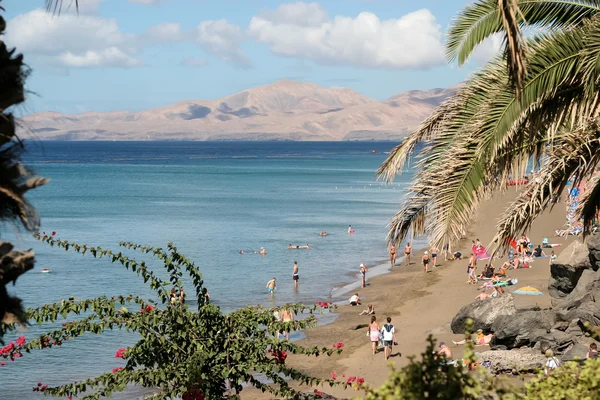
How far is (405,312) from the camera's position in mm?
26859

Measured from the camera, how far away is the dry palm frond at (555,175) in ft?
25.0

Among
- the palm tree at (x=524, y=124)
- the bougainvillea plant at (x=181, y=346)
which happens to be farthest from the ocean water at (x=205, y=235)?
the palm tree at (x=524, y=124)

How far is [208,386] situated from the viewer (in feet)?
29.1

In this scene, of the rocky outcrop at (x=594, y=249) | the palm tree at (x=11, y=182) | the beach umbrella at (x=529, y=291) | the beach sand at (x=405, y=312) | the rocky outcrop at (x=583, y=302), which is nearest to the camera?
the palm tree at (x=11, y=182)

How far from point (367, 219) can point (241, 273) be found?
21704 millimetres

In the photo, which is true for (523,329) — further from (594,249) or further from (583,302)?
(594,249)

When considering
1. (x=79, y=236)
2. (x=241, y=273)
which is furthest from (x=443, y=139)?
(x=79, y=236)

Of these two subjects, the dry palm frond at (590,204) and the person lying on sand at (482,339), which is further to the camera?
the person lying on sand at (482,339)

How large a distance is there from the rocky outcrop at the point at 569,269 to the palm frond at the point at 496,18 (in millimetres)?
11687

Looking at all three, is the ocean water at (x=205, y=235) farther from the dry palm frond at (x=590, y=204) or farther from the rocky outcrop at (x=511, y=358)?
the rocky outcrop at (x=511, y=358)

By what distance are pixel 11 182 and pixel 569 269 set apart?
1760 cm

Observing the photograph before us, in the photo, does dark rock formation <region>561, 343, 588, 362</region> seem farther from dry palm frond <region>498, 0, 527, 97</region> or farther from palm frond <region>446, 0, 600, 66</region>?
dry palm frond <region>498, 0, 527, 97</region>

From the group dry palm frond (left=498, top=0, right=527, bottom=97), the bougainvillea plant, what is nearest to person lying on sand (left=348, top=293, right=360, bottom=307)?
the bougainvillea plant

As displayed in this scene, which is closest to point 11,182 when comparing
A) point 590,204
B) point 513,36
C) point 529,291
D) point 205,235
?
point 513,36
